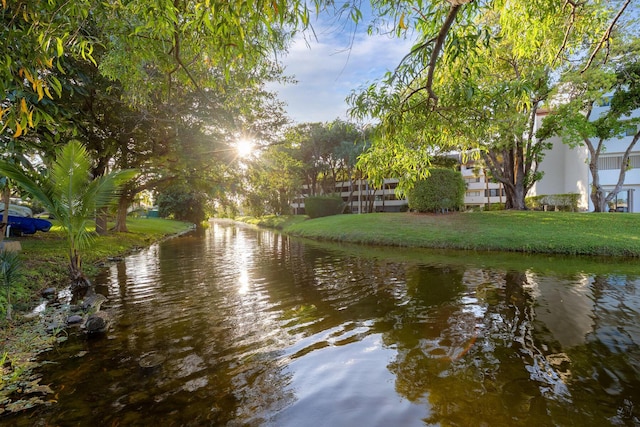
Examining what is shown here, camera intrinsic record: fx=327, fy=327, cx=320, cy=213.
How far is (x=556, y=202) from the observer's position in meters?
29.1

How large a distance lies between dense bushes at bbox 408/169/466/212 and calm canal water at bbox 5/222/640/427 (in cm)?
1567

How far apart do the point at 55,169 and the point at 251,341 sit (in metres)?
6.08

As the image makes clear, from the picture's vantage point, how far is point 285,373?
173 inches

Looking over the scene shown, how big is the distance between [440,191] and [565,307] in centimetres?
1862

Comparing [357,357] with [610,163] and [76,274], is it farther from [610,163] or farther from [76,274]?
[610,163]

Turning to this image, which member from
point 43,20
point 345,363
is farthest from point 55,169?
point 345,363

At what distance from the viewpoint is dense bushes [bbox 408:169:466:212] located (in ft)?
81.7

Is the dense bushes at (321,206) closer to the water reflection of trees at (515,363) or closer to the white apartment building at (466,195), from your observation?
the white apartment building at (466,195)

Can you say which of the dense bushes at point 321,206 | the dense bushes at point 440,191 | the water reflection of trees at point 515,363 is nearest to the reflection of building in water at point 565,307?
the water reflection of trees at point 515,363

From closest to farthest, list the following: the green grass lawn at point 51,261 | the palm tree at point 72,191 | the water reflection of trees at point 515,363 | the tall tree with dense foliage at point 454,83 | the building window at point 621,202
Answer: the water reflection of trees at point 515,363 → the tall tree with dense foliage at point 454,83 → the palm tree at point 72,191 → the green grass lawn at point 51,261 → the building window at point 621,202

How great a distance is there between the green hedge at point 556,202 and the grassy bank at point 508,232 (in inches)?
355

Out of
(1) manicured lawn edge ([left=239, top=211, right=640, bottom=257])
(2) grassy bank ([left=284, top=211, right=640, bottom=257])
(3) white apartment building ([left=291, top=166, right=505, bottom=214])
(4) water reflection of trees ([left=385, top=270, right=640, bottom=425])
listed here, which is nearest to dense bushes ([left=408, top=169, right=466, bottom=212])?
(1) manicured lawn edge ([left=239, top=211, right=640, bottom=257])

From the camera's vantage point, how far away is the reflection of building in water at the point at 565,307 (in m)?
5.70

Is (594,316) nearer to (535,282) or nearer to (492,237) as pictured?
(535,282)
